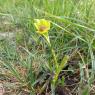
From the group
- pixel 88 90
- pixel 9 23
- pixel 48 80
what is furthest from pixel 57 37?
pixel 9 23

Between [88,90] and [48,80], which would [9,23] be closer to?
[48,80]

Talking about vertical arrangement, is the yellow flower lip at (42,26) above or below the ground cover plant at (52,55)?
above

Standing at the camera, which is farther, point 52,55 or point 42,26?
point 52,55

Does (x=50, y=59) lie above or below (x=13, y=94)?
above

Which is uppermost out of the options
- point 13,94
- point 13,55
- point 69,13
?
point 69,13

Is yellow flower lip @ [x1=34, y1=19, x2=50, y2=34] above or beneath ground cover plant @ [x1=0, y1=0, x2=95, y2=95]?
above

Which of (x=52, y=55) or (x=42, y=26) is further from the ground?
(x=42, y=26)

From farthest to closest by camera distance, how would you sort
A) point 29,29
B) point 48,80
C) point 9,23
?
point 9,23
point 29,29
point 48,80

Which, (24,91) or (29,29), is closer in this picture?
(24,91)
